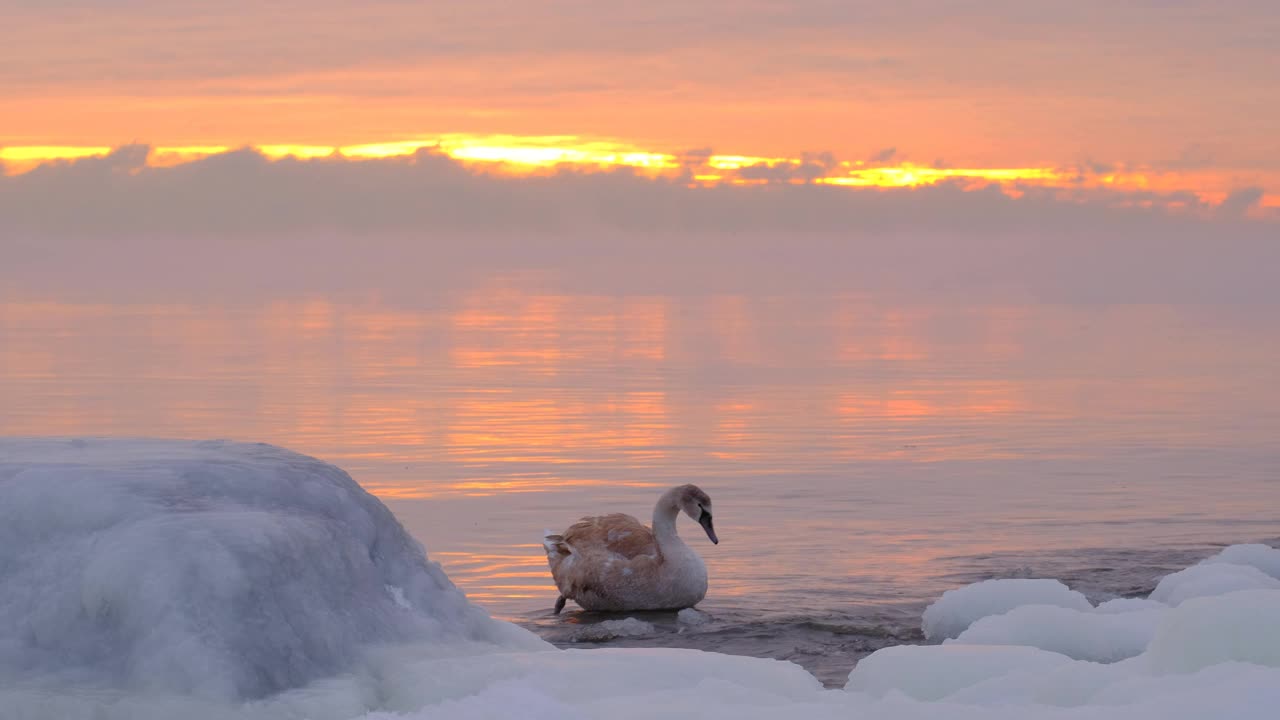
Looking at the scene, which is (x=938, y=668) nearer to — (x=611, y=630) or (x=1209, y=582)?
(x=1209, y=582)

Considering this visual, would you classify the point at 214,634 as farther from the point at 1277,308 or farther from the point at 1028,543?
the point at 1277,308

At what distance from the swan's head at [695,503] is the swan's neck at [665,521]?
0.27ft

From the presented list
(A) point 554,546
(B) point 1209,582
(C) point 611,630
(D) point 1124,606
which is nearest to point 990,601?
(D) point 1124,606

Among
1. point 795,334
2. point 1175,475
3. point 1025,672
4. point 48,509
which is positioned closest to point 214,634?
point 48,509

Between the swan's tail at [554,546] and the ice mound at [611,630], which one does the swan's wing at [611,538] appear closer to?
the swan's tail at [554,546]

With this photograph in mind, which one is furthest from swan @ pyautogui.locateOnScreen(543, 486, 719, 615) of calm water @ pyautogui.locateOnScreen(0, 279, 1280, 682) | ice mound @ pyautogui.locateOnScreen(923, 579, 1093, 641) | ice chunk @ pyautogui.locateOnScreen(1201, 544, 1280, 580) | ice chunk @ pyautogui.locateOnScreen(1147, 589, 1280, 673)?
ice chunk @ pyautogui.locateOnScreen(1147, 589, 1280, 673)

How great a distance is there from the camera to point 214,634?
8055 mm

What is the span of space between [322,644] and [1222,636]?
460 centimetres

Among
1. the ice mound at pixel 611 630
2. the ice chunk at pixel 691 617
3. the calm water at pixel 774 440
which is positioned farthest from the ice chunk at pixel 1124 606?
the ice mound at pixel 611 630

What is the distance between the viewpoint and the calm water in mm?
16031

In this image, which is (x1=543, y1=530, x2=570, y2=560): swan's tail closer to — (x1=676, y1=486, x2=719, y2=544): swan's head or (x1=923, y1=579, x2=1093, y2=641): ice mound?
(x1=676, y1=486, x2=719, y2=544): swan's head

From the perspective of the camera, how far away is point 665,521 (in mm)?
15203

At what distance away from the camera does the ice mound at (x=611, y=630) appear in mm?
13727

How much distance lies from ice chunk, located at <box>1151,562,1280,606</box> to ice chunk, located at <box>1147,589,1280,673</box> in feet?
14.1
